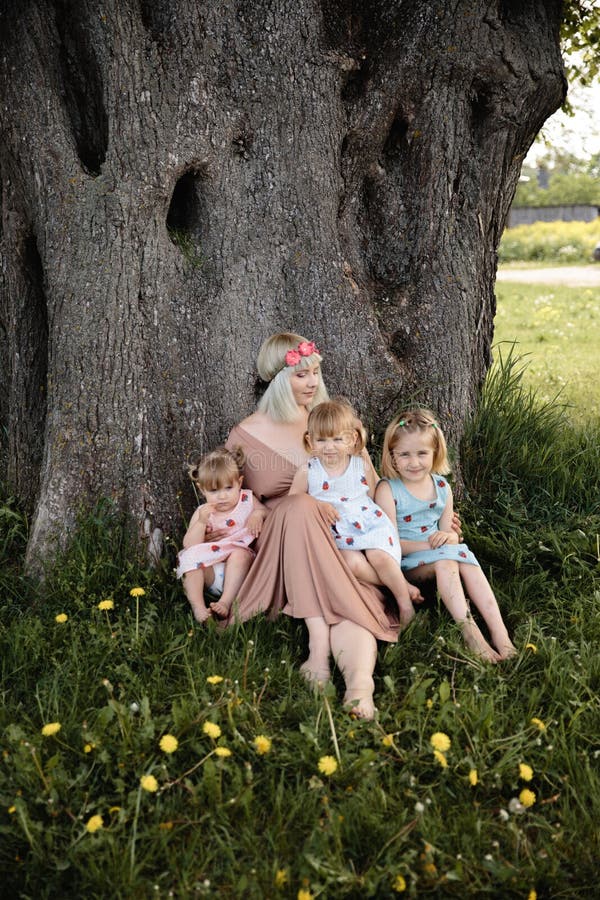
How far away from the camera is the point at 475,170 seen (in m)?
4.50

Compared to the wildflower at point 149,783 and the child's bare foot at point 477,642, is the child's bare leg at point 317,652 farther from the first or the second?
the wildflower at point 149,783

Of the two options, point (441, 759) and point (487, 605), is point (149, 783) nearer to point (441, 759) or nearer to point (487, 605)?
point (441, 759)

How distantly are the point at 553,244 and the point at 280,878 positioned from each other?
2395 centimetres

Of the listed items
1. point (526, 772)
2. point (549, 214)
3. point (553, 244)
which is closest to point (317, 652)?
point (526, 772)

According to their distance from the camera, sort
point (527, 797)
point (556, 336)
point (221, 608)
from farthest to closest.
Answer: point (556, 336) < point (221, 608) < point (527, 797)

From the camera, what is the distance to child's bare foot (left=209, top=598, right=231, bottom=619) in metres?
3.57

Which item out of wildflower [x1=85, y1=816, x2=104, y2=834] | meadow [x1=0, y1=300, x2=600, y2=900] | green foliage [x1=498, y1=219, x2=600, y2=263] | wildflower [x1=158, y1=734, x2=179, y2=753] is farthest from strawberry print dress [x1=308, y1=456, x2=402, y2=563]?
green foliage [x1=498, y1=219, x2=600, y2=263]

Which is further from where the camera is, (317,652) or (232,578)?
(232,578)

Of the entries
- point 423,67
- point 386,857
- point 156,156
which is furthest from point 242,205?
point 386,857

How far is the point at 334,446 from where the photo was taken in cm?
376

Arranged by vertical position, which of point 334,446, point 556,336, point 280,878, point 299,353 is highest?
point 299,353

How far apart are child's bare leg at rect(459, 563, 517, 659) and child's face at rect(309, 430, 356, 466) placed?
724mm

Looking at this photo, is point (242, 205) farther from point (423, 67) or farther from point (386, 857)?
point (386, 857)

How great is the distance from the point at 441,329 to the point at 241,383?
114 centimetres
